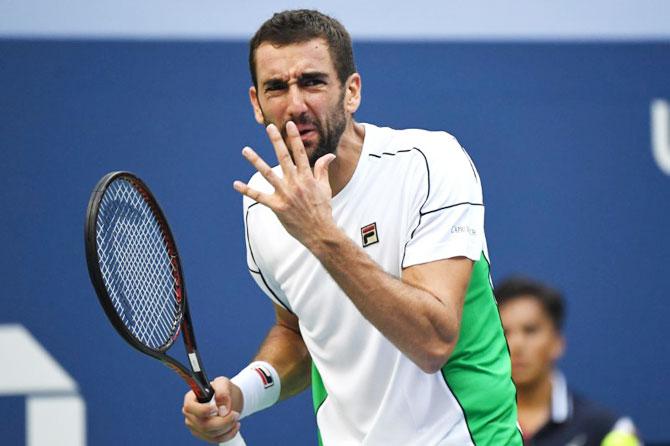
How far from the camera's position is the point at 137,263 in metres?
3.32

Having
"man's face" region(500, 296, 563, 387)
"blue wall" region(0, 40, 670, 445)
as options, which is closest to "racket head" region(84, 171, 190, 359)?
"man's face" region(500, 296, 563, 387)

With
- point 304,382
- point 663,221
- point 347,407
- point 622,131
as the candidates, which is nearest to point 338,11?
point 622,131

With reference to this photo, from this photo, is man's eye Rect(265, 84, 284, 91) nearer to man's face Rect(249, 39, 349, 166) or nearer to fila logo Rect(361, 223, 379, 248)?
man's face Rect(249, 39, 349, 166)

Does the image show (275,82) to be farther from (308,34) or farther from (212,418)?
(212,418)

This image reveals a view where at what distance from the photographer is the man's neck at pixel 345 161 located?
9.89 feet

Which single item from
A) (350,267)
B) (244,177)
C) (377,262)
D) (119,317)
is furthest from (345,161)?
(244,177)

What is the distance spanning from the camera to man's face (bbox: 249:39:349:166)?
9.38 feet

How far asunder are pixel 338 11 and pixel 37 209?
52.0 inches

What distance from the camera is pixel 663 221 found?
5.18m

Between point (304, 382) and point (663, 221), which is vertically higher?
point (663, 221)

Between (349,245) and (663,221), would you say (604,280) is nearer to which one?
(663,221)

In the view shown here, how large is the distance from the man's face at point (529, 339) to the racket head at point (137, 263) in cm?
108

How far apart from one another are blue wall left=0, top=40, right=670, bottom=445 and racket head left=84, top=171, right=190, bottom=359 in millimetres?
1403

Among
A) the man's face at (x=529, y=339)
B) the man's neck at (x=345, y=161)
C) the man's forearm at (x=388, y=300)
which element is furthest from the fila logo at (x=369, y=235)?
the man's face at (x=529, y=339)
